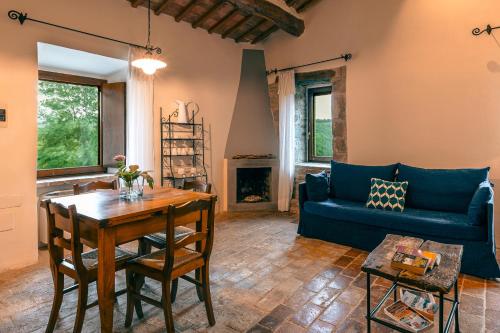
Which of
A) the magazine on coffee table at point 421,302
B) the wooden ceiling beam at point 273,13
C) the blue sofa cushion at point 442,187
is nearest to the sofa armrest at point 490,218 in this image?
the blue sofa cushion at point 442,187

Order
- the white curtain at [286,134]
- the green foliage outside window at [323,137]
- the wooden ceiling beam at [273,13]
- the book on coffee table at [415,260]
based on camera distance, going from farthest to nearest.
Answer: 1. the green foliage outside window at [323,137]
2. the white curtain at [286,134]
3. the wooden ceiling beam at [273,13]
4. the book on coffee table at [415,260]

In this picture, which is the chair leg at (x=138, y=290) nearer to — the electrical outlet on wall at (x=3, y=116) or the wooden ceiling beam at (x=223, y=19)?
the electrical outlet on wall at (x=3, y=116)

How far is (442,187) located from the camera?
353cm

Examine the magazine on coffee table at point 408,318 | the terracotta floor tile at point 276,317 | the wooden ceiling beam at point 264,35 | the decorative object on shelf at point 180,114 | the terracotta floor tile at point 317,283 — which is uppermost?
the wooden ceiling beam at point 264,35

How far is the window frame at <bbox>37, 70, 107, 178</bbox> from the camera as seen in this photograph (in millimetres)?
3988

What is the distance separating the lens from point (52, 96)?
4.13 m

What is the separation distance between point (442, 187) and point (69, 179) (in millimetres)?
4253

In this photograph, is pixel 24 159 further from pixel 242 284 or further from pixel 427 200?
pixel 427 200

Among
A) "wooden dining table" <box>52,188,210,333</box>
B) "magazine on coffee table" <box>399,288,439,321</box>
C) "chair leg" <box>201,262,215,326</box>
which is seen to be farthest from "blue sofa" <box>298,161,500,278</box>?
"wooden dining table" <box>52,188,210,333</box>

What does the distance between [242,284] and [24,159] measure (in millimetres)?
2451

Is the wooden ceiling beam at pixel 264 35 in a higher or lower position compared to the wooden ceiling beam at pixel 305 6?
lower

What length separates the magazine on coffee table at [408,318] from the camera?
1.87 m

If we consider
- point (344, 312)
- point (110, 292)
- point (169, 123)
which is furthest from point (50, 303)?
point (169, 123)

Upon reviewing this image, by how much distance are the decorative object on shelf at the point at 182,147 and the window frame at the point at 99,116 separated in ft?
2.81
